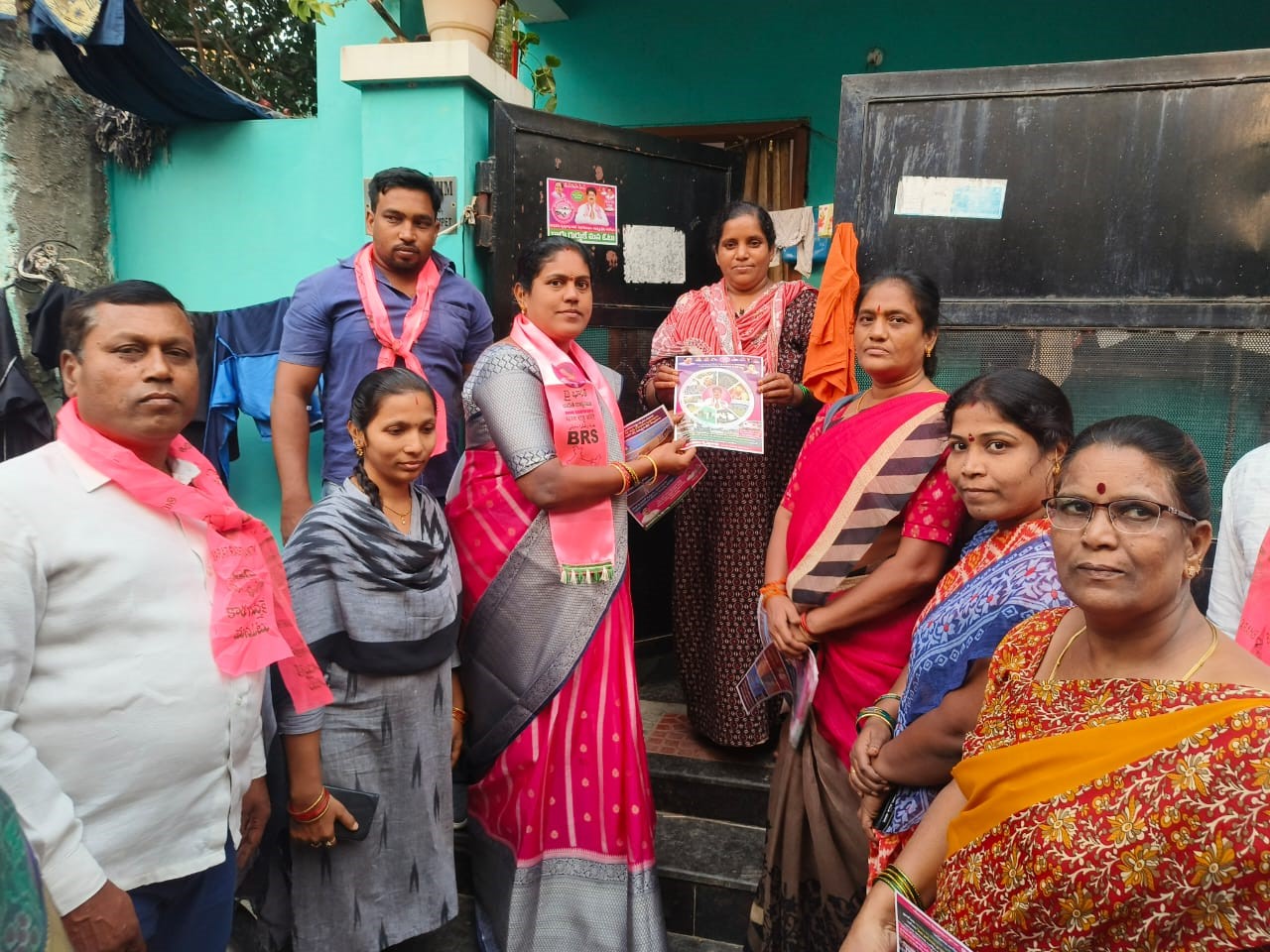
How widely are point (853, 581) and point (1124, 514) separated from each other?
3.44ft

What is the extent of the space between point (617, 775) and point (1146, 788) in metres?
1.64

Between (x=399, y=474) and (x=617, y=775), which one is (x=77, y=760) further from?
(x=617, y=775)

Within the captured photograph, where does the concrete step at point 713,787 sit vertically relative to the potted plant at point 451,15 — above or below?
Answer: below

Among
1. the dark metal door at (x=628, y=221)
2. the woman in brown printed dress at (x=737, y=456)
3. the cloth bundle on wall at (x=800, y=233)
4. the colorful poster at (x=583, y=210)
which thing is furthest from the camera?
the cloth bundle on wall at (x=800, y=233)

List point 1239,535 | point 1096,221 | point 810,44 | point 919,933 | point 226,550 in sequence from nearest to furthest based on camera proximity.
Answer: point 919,933
point 226,550
point 1239,535
point 1096,221
point 810,44

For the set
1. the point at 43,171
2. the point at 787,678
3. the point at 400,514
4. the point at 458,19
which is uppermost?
the point at 458,19

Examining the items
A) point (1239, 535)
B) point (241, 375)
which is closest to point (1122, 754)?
point (1239, 535)

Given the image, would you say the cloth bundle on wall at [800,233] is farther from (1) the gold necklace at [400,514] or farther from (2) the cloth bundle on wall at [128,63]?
(1) the gold necklace at [400,514]

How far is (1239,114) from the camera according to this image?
2613 mm

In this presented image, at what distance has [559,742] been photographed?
250 centimetres

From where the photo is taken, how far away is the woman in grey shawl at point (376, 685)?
213cm

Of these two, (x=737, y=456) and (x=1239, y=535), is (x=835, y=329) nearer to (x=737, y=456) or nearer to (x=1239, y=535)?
(x=737, y=456)

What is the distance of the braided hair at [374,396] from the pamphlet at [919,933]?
59.7 inches

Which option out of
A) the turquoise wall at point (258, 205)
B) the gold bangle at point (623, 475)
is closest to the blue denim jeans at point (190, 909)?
the gold bangle at point (623, 475)
